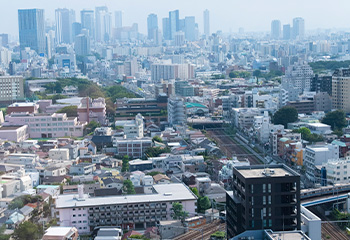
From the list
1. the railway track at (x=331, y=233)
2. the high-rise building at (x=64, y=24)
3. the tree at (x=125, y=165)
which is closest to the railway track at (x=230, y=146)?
the tree at (x=125, y=165)

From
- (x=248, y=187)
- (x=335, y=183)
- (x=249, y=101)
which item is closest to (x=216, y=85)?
(x=249, y=101)

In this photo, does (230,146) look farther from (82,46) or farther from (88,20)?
(88,20)

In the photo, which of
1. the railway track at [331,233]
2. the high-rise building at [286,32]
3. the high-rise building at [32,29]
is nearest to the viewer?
the railway track at [331,233]

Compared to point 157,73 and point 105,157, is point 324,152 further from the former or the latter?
point 157,73

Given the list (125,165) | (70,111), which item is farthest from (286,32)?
(125,165)

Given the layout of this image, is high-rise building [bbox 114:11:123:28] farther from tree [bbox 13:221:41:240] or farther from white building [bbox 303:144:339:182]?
tree [bbox 13:221:41:240]

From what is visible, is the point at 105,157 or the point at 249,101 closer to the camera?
the point at 105,157

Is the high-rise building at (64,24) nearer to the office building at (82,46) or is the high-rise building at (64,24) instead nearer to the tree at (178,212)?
the office building at (82,46)
